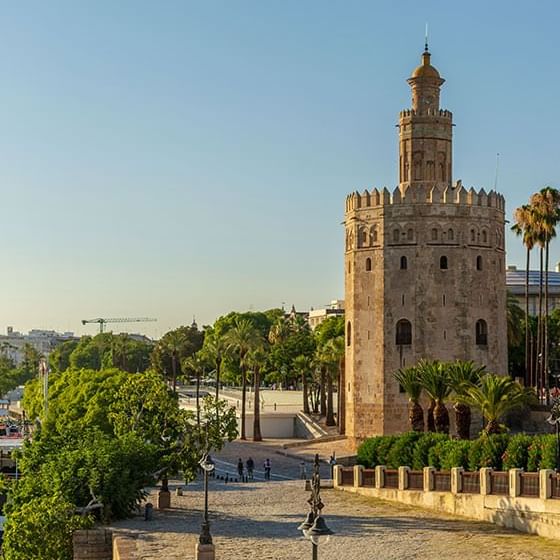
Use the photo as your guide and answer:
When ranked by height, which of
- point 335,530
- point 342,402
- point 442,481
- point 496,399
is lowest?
point 335,530

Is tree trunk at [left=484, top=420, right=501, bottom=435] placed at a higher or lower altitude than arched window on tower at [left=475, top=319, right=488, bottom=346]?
lower

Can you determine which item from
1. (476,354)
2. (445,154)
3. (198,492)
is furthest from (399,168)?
(198,492)

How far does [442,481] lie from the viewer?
111 feet

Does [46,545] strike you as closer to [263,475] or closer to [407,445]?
[407,445]

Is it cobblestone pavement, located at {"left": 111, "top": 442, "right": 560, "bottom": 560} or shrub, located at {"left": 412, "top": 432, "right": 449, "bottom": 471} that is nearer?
cobblestone pavement, located at {"left": 111, "top": 442, "right": 560, "bottom": 560}

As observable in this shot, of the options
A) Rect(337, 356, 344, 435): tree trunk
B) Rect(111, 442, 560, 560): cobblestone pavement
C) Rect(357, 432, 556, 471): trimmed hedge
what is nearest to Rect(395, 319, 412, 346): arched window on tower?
Rect(337, 356, 344, 435): tree trunk

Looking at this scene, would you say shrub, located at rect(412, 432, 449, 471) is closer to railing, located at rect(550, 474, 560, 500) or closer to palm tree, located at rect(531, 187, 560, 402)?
railing, located at rect(550, 474, 560, 500)

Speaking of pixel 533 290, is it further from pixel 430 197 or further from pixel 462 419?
pixel 462 419

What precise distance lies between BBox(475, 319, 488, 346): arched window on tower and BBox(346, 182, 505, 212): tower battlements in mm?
5403

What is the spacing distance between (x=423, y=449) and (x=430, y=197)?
16.4 metres

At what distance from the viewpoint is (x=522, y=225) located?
5650 centimetres

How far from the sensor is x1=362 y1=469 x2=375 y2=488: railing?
37.3 m

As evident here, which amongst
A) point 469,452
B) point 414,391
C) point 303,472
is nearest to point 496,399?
point 469,452

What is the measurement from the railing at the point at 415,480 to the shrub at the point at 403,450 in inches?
80.5
